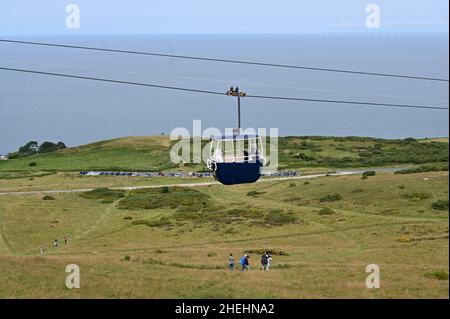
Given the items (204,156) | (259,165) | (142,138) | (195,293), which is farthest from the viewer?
(142,138)

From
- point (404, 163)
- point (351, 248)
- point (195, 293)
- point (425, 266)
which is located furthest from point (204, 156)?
point (195, 293)

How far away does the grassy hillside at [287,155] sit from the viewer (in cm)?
10319

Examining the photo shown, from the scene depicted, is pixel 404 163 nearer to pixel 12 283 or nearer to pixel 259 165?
pixel 259 165

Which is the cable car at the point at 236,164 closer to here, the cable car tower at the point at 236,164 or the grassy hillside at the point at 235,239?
the cable car tower at the point at 236,164

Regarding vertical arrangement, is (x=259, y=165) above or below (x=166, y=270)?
above

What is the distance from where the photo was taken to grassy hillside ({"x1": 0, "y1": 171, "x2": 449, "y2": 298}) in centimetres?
3166

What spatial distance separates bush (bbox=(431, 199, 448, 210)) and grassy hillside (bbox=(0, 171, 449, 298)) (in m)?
0.56

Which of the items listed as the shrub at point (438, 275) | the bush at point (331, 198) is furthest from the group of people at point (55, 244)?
the shrub at point (438, 275)

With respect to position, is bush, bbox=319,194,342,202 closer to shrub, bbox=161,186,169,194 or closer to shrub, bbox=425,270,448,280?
shrub, bbox=161,186,169,194

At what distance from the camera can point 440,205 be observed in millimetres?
61688

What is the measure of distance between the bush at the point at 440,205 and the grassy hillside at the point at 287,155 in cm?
3583

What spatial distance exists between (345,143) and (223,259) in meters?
82.6

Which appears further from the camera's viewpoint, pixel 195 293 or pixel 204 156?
pixel 204 156
